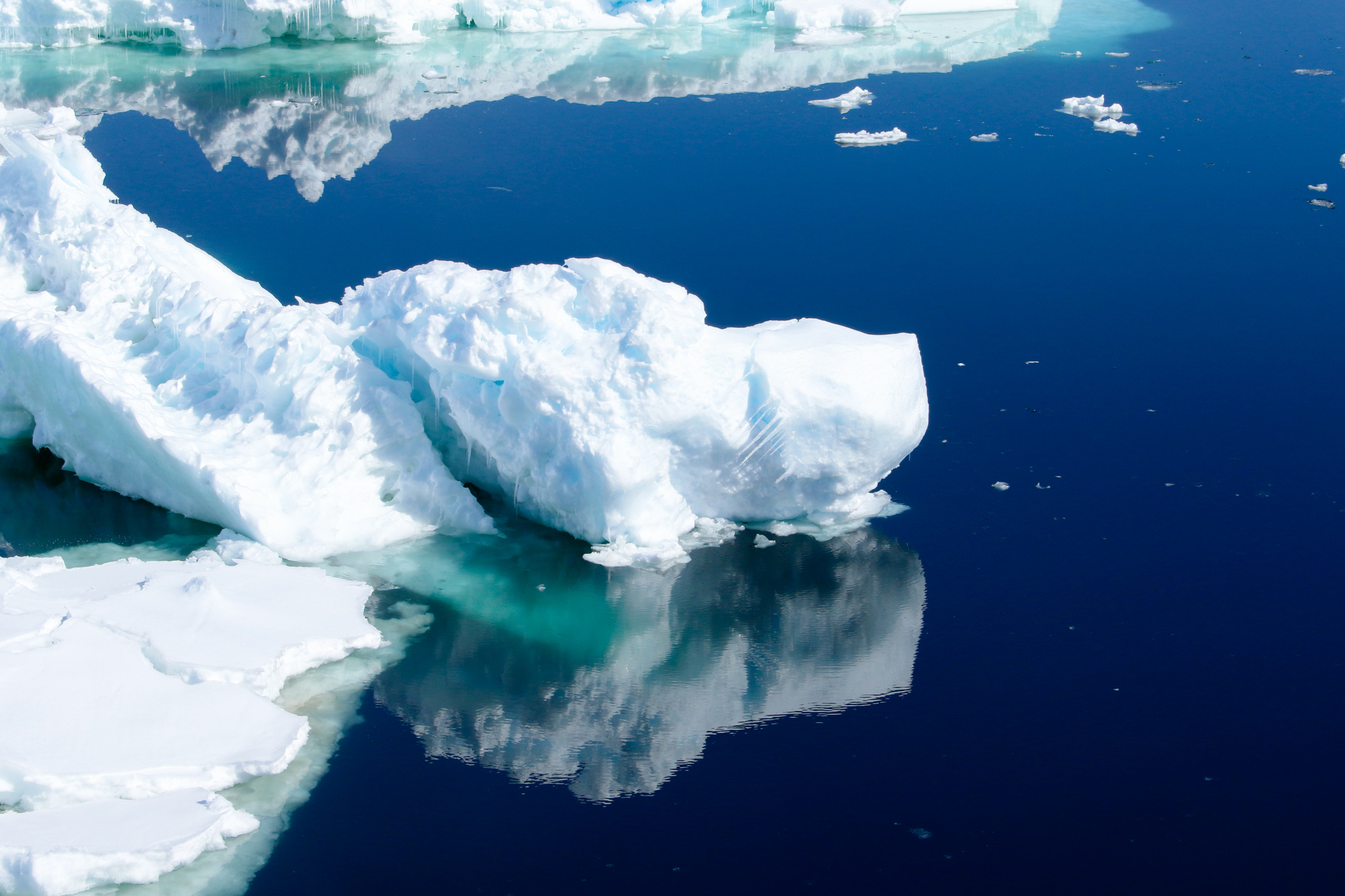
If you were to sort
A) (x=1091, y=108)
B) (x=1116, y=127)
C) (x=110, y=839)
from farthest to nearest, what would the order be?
1. (x=1091, y=108)
2. (x=1116, y=127)
3. (x=110, y=839)

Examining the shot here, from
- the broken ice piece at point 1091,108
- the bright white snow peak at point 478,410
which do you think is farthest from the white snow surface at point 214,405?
the broken ice piece at point 1091,108

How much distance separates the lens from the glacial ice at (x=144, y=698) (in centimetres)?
458

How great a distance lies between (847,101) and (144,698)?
36.4 feet

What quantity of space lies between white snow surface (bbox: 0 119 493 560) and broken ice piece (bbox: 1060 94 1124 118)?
9.50 m

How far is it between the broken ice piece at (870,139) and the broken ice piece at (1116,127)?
206 cm

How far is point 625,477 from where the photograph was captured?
6445mm

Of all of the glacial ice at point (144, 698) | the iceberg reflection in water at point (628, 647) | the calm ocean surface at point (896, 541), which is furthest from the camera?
the iceberg reflection in water at point (628, 647)

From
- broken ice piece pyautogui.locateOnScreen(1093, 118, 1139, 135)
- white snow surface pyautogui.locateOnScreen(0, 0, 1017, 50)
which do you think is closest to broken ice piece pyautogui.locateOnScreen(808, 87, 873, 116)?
broken ice piece pyautogui.locateOnScreen(1093, 118, 1139, 135)

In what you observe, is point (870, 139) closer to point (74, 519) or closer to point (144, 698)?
point (74, 519)

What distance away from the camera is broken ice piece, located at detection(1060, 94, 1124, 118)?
13.7 m

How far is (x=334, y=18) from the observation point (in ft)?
52.4

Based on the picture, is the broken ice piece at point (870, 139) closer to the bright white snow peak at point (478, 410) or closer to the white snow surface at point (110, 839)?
the bright white snow peak at point (478, 410)

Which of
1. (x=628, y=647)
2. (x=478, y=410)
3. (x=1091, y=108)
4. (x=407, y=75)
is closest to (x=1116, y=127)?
(x=1091, y=108)

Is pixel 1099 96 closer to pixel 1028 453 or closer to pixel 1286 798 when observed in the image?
pixel 1028 453
